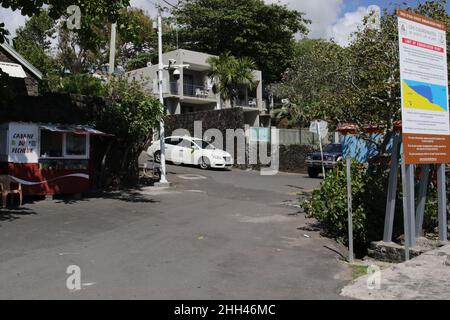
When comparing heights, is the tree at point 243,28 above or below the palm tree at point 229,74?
above

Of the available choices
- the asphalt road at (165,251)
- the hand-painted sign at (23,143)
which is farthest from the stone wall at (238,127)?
the hand-painted sign at (23,143)

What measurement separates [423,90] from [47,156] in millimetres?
10689

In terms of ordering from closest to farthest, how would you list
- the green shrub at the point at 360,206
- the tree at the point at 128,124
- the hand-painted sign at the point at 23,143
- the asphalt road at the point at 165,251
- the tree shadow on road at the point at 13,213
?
1. the asphalt road at the point at 165,251
2. the green shrub at the point at 360,206
3. the tree shadow on road at the point at 13,213
4. the hand-painted sign at the point at 23,143
5. the tree at the point at 128,124

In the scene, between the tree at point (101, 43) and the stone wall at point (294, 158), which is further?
the stone wall at point (294, 158)

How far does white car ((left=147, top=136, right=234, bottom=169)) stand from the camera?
2530 centimetres

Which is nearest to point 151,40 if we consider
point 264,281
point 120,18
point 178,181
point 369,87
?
point 178,181

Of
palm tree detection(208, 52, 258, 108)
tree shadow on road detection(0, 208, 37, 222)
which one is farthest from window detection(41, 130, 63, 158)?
palm tree detection(208, 52, 258, 108)

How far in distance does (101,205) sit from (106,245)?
202 inches

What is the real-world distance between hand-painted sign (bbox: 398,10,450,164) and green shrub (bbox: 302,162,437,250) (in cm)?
166

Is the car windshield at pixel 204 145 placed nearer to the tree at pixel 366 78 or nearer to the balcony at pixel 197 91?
the tree at pixel 366 78

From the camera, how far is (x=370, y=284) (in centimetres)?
604

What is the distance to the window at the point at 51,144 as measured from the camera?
577 inches

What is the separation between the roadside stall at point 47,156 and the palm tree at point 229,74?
2416 centimetres

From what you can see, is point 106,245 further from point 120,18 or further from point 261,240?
point 120,18
